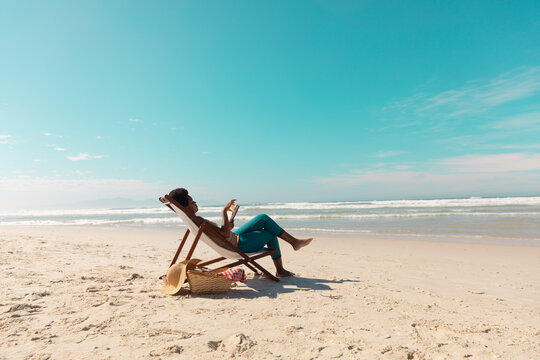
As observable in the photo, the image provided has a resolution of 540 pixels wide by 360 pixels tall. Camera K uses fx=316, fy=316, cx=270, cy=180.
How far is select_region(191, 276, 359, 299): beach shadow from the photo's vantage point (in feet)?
12.8

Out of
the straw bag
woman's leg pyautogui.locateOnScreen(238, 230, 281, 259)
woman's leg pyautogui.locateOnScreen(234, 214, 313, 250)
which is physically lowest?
the straw bag

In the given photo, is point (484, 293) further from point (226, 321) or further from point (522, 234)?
point (522, 234)

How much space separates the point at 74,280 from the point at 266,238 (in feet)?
8.73

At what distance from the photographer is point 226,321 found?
2.99m

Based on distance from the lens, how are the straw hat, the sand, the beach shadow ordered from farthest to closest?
the beach shadow, the straw hat, the sand

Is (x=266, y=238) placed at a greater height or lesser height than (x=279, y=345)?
greater

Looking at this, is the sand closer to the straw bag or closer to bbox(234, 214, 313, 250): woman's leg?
the straw bag

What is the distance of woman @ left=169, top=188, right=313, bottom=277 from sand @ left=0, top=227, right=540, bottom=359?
537 mm

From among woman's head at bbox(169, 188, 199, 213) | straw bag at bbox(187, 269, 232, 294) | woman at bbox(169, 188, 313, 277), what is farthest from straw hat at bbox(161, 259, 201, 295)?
woman's head at bbox(169, 188, 199, 213)

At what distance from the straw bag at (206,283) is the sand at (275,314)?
9 cm

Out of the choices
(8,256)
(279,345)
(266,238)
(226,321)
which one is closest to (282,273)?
(266,238)

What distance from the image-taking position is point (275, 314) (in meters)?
3.19

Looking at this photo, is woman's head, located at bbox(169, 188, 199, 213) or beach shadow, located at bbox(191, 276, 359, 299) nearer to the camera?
beach shadow, located at bbox(191, 276, 359, 299)

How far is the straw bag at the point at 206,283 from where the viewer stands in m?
3.79
